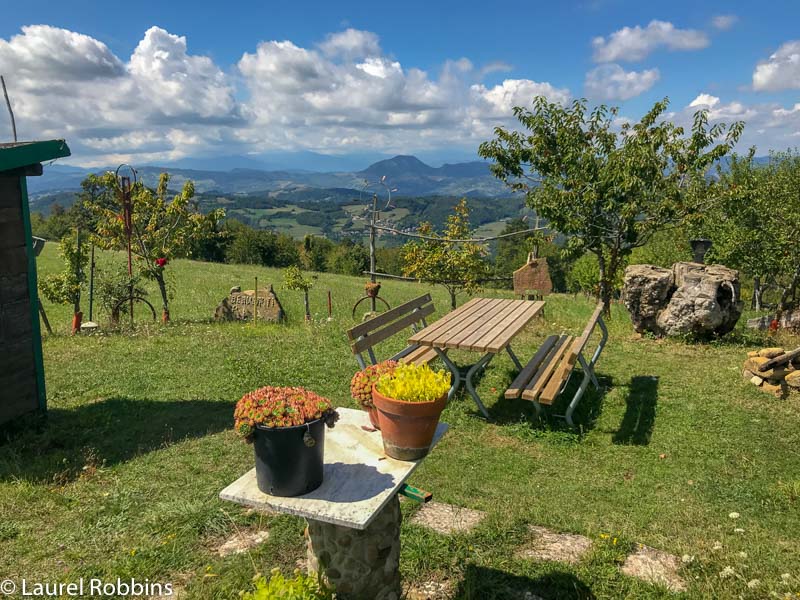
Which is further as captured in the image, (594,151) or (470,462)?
(594,151)

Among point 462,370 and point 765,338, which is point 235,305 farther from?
point 765,338

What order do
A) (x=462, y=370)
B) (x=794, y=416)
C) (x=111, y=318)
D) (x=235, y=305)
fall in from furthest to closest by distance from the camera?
(x=235, y=305) → (x=111, y=318) → (x=462, y=370) → (x=794, y=416)

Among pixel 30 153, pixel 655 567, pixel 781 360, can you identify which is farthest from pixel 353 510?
pixel 781 360

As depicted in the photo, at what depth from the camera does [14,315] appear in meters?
5.94

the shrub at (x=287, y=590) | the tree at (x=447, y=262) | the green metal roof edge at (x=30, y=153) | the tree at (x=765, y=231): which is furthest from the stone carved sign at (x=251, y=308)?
the tree at (x=765, y=231)

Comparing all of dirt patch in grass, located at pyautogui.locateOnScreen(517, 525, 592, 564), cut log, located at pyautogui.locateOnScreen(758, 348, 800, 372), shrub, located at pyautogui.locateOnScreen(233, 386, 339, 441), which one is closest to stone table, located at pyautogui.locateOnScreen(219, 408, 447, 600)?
shrub, located at pyautogui.locateOnScreen(233, 386, 339, 441)

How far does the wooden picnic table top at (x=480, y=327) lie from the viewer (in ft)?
19.1

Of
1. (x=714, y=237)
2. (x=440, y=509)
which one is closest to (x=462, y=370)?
(x=440, y=509)

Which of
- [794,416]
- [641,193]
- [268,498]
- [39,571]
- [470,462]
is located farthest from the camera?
[641,193]

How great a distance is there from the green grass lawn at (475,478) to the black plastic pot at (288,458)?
126 cm

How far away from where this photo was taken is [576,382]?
7.76 metres

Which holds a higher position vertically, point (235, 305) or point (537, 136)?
point (537, 136)

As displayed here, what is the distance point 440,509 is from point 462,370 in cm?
412

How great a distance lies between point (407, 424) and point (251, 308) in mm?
11686
